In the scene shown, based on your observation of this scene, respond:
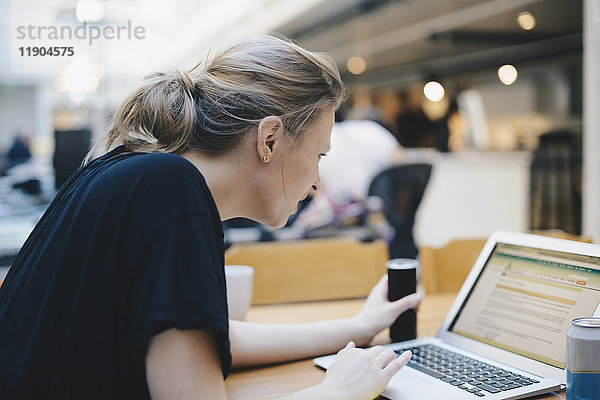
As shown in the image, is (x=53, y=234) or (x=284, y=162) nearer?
(x=53, y=234)

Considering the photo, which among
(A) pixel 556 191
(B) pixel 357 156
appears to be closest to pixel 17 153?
(B) pixel 357 156

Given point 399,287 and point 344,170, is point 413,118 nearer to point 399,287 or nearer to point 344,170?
point 344,170

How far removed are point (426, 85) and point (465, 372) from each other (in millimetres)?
7946

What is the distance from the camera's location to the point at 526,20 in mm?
7664

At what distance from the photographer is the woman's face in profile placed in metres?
1.04

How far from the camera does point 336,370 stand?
945mm

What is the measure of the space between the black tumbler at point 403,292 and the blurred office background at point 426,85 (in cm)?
57

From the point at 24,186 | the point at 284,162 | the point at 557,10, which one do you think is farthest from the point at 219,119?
the point at 557,10

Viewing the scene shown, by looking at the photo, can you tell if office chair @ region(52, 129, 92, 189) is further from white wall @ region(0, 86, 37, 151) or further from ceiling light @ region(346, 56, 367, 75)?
ceiling light @ region(346, 56, 367, 75)

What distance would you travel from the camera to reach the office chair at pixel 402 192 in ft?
12.0

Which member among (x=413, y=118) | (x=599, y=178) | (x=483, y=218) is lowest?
(x=483, y=218)

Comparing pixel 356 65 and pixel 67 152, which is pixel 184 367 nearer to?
pixel 67 152

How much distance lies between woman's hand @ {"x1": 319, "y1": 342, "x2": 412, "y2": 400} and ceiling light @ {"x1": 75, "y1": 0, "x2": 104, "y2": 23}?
147 centimetres

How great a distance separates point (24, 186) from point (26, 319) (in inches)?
133
